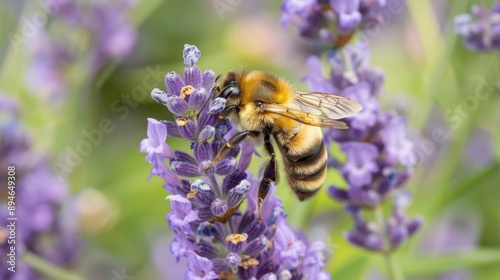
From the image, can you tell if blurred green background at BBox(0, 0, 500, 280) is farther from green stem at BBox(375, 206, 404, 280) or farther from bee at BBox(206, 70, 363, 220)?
bee at BBox(206, 70, 363, 220)

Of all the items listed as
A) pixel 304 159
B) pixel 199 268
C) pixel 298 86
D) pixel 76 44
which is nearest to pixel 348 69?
pixel 304 159

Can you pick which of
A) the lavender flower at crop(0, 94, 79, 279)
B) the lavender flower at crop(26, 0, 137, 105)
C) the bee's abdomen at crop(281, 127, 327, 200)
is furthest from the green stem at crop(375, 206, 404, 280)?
the lavender flower at crop(26, 0, 137, 105)

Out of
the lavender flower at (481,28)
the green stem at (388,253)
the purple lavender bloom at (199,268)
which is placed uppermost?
the lavender flower at (481,28)

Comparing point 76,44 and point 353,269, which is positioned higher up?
point 76,44

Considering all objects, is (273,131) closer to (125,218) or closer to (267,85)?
(267,85)

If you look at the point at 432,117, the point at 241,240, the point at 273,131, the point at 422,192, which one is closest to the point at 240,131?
the point at 273,131

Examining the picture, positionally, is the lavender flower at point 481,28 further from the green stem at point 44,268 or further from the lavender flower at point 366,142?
the green stem at point 44,268

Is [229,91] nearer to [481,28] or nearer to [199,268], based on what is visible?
[199,268]

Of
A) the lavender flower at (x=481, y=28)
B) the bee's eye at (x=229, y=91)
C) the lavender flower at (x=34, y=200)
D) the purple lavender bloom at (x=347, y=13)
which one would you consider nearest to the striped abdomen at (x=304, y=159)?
the bee's eye at (x=229, y=91)
